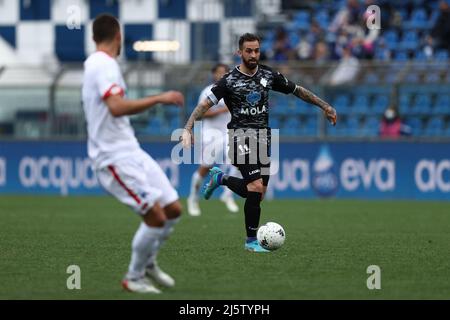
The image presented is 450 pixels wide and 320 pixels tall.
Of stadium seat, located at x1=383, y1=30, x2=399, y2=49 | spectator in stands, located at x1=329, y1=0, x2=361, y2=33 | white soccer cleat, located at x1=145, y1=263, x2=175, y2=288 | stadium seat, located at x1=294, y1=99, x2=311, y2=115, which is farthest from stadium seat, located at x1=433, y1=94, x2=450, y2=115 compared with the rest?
white soccer cleat, located at x1=145, y1=263, x2=175, y2=288

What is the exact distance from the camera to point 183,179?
69.4 ft

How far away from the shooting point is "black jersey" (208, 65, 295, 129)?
10844mm

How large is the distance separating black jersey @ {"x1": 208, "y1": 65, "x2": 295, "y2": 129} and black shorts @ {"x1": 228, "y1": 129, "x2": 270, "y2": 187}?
150 mm

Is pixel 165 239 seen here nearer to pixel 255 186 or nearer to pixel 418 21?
pixel 255 186

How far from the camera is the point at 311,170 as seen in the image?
811 inches

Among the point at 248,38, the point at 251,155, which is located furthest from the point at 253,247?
the point at 248,38

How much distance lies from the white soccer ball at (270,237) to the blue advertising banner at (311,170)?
31.4ft

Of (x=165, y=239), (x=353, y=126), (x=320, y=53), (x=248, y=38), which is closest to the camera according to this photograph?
(x=165, y=239)

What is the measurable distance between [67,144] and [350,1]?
699cm

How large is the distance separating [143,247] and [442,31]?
16325mm

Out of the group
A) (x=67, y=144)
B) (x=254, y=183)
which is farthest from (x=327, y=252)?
(x=67, y=144)

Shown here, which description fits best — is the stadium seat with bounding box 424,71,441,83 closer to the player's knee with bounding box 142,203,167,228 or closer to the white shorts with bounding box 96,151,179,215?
the white shorts with bounding box 96,151,179,215

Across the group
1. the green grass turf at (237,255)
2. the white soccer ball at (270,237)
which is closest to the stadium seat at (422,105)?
the green grass turf at (237,255)
